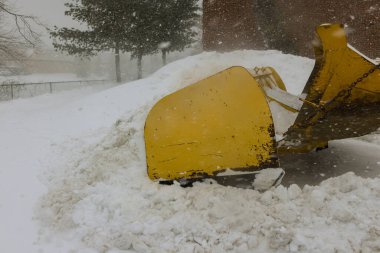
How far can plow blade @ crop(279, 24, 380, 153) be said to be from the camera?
3.73m

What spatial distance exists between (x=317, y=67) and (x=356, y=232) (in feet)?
5.97

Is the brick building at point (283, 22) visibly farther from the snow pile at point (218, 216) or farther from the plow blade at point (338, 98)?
the snow pile at point (218, 216)

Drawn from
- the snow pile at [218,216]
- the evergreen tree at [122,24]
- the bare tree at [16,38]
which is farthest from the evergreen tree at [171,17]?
the snow pile at [218,216]

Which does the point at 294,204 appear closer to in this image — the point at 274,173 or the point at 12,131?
the point at 274,173

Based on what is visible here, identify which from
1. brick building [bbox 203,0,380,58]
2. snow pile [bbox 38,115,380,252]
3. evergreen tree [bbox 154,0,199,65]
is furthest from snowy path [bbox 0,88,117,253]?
evergreen tree [bbox 154,0,199,65]

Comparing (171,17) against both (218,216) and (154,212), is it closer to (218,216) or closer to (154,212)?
(154,212)

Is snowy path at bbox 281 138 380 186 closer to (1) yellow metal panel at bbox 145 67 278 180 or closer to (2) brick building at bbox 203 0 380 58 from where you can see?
(1) yellow metal panel at bbox 145 67 278 180

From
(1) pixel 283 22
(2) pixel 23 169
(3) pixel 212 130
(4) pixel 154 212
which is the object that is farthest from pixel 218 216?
(1) pixel 283 22

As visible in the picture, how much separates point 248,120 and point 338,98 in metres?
1.09

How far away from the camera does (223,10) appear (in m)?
11.7

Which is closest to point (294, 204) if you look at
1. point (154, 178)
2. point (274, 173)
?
point (274, 173)

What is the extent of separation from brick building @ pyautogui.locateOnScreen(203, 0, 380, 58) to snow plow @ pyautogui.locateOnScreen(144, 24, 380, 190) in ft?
22.8

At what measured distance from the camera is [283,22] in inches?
433

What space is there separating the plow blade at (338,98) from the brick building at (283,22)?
6.94 meters
